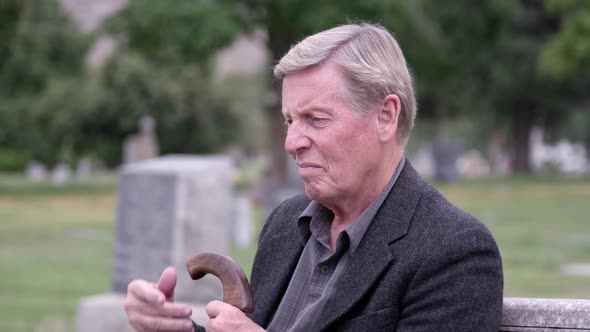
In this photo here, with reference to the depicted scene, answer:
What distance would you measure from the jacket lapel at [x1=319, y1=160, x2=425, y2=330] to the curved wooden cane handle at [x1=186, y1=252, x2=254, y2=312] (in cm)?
28

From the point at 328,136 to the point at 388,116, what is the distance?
18 centimetres

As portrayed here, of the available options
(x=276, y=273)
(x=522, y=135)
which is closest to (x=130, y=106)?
(x=522, y=135)

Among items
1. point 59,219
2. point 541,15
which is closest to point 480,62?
point 541,15

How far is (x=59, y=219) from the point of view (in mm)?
26219

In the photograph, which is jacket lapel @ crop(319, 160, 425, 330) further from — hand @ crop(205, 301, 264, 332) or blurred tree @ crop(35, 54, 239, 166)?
blurred tree @ crop(35, 54, 239, 166)

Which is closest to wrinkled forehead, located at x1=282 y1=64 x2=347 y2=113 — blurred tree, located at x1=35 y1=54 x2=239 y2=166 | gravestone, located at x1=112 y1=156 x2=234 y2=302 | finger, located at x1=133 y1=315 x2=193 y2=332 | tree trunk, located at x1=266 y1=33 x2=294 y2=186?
finger, located at x1=133 y1=315 x2=193 y2=332

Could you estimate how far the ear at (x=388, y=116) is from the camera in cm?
307

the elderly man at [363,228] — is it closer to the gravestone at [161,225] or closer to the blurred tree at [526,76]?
the gravestone at [161,225]

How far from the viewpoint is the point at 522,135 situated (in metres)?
53.4

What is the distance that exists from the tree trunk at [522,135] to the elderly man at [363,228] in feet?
163

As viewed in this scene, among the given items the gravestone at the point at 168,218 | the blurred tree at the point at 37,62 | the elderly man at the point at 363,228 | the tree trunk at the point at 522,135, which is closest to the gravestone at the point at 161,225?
the gravestone at the point at 168,218

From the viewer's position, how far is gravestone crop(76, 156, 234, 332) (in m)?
8.01

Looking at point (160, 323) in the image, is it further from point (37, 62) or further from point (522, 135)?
point (522, 135)

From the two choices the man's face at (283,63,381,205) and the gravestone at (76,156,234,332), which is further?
the gravestone at (76,156,234,332)
